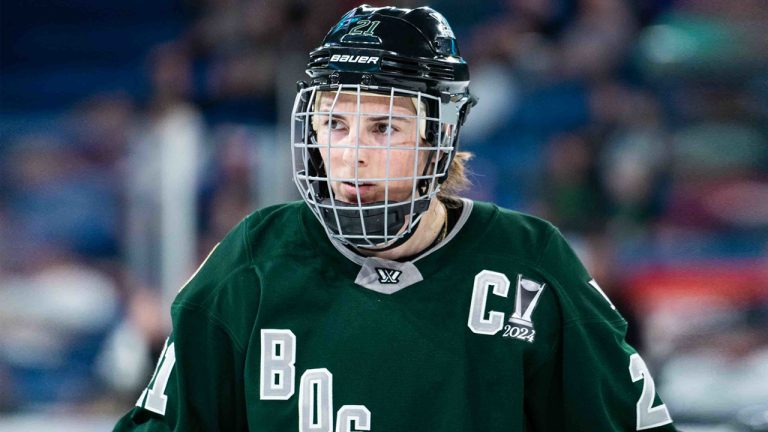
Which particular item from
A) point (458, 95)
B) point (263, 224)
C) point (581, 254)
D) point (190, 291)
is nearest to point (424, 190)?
point (458, 95)

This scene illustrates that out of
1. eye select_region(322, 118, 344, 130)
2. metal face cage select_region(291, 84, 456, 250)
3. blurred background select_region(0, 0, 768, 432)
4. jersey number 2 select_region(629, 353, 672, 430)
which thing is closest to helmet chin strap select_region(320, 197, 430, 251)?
metal face cage select_region(291, 84, 456, 250)

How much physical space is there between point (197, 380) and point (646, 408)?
0.65m

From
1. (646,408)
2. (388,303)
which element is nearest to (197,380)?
(388,303)

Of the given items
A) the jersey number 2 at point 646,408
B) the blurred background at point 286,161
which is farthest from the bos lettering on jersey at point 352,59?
the blurred background at point 286,161

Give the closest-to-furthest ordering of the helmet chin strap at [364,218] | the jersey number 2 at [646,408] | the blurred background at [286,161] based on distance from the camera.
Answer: the helmet chin strap at [364,218] → the jersey number 2 at [646,408] → the blurred background at [286,161]

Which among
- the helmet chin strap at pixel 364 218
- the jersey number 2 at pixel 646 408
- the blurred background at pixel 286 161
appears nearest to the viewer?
the helmet chin strap at pixel 364 218

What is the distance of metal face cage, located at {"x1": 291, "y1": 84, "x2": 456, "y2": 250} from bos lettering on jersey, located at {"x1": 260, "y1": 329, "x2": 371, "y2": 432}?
0.56ft

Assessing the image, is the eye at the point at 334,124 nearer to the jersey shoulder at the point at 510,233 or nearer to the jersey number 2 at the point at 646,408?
the jersey shoulder at the point at 510,233

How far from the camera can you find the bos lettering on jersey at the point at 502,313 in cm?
151

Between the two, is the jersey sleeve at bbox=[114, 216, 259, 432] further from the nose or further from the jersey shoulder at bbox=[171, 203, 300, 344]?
the nose

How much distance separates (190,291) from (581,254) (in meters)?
2.20

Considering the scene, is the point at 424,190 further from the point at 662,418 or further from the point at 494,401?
the point at 662,418

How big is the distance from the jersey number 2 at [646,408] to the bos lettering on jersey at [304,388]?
0.41 meters

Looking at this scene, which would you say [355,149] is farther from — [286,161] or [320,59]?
[286,161]
